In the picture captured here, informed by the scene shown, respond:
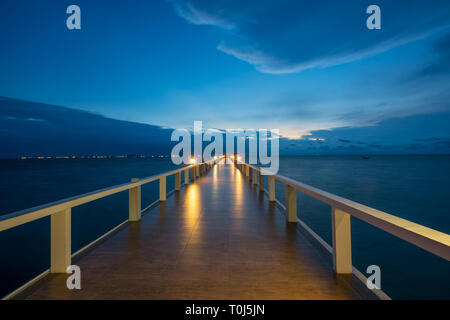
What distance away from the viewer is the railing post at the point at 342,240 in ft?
8.04

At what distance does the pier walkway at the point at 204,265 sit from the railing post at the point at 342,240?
0.10 meters

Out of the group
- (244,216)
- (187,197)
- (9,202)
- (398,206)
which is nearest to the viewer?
(244,216)

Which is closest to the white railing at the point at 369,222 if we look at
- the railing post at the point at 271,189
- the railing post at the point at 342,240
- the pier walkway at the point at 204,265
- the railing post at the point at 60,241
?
the railing post at the point at 342,240

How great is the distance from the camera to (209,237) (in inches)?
143

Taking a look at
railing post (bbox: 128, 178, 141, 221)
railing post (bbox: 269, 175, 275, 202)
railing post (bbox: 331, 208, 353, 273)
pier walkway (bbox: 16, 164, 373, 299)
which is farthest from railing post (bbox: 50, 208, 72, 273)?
railing post (bbox: 269, 175, 275, 202)

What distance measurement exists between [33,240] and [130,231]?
6.91 meters

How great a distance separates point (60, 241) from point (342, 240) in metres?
2.96

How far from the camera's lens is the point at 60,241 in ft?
7.97

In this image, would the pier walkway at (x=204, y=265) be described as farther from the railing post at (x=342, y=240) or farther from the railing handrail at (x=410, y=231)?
the railing handrail at (x=410, y=231)

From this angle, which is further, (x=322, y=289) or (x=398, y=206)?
(x=398, y=206)

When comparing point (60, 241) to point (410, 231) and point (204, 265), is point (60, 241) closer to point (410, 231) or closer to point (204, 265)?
point (204, 265)
